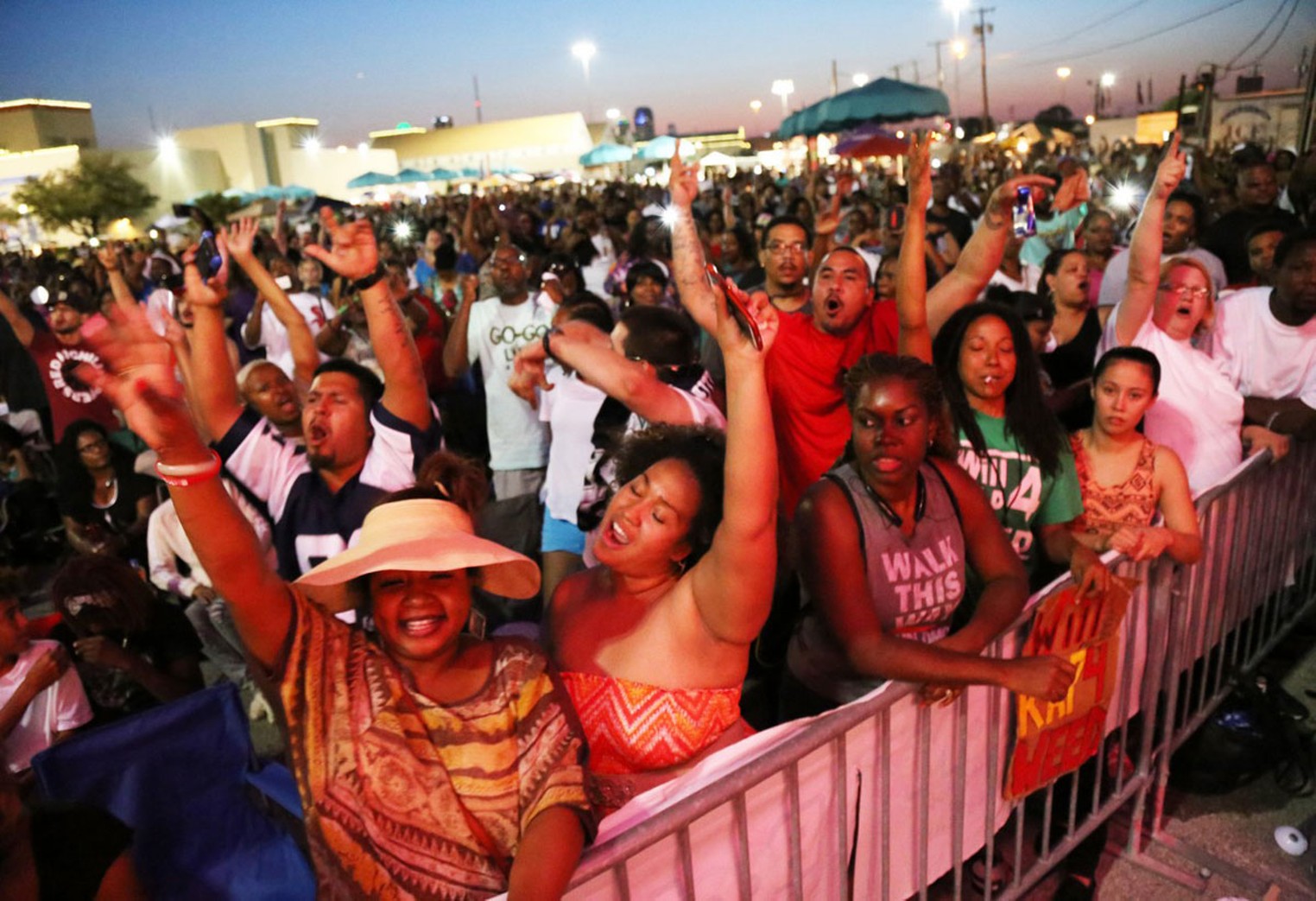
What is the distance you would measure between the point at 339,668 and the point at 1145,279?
3.67 meters

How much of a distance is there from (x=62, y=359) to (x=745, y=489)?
6.75 metres

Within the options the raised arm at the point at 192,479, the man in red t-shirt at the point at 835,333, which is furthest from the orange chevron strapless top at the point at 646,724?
the man in red t-shirt at the point at 835,333

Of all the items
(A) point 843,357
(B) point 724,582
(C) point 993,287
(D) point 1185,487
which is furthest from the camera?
(C) point 993,287

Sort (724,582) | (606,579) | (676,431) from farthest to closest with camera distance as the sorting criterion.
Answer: (676,431) → (606,579) → (724,582)

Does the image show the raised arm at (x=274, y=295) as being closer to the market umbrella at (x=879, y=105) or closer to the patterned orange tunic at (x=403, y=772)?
the patterned orange tunic at (x=403, y=772)

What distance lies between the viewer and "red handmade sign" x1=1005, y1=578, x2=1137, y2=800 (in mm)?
2650

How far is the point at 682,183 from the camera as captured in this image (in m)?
3.46

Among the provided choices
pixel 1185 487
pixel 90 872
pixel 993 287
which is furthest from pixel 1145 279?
pixel 90 872

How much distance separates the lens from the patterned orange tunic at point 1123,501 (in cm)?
321

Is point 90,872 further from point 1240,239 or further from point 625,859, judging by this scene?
point 1240,239

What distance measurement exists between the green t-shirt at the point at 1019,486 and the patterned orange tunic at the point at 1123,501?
0.37ft

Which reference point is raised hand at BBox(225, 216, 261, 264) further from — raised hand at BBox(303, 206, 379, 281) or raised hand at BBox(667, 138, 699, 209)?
raised hand at BBox(667, 138, 699, 209)

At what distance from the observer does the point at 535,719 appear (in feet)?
6.23

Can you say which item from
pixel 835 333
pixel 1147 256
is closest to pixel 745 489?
pixel 835 333
